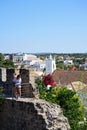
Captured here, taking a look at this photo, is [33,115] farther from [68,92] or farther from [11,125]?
[68,92]

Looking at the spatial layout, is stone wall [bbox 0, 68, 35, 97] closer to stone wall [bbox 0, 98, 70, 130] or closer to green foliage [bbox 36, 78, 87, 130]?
stone wall [bbox 0, 98, 70, 130]

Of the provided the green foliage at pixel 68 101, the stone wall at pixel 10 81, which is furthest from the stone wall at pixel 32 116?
the green foliage at pixel 68 101

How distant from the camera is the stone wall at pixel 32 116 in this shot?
30.0ft

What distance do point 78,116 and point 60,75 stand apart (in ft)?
121

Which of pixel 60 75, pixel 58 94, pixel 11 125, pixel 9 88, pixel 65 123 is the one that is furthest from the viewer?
pixel 60 75

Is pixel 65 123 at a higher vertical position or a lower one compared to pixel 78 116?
higher

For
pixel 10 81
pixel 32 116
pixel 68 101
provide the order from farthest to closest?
pixel 68 101 < pixel 10 81 < pixel 32 116

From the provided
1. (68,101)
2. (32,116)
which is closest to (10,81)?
(32,116)

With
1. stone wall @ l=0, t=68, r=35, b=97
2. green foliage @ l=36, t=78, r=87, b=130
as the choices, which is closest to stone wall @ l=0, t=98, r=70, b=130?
stone wall @ l=0, t=68, r=35, b=97

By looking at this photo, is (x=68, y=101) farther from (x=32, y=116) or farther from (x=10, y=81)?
(x=32, y=116)

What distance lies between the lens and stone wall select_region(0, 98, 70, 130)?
916 cm

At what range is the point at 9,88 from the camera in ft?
44.2

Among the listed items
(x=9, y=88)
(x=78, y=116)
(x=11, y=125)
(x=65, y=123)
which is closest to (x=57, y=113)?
(x=65, y=123)

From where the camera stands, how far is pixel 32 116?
9.62 meters
